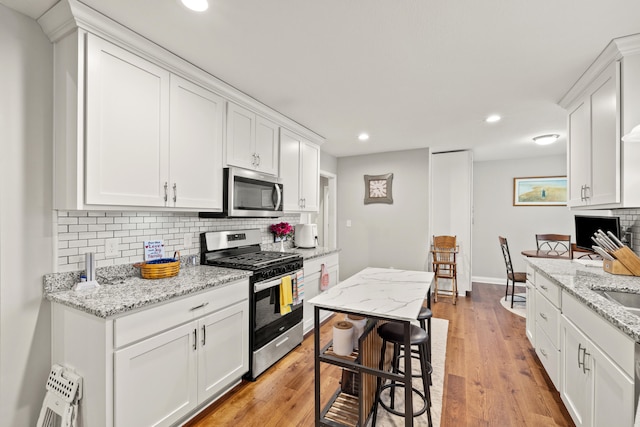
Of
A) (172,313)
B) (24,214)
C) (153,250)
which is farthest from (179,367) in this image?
(24,214)

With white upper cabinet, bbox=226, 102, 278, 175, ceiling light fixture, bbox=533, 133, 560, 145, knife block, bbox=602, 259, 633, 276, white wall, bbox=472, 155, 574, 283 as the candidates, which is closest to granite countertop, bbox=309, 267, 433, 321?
knife block, bbox=602, 259, 633, 276

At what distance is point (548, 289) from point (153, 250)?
3155 millimetres

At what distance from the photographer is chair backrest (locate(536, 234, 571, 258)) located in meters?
4.62

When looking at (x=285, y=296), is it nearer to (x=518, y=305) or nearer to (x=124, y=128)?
(x=124, y=128)

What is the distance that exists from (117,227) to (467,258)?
16.2 ft

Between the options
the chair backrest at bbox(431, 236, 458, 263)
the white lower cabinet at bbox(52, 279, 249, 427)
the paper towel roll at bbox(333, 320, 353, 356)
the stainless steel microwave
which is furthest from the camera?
the chair backrest at bbox(431, 236, 458, 263)

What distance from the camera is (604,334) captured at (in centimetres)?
144

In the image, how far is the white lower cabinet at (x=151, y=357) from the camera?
1.47m

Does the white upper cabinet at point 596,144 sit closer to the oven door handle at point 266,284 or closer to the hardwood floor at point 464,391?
the hardwood floor at point 464,391

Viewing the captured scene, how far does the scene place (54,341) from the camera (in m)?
1.71

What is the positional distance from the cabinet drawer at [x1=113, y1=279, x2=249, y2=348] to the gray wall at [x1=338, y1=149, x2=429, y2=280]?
10.7 ft

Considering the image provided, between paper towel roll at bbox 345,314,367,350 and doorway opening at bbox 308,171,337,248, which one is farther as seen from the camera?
doorway opening at bbox 308,171,337,248

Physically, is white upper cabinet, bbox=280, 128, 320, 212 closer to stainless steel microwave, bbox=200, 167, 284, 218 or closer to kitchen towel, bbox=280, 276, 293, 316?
stainless steel microwave, bbox=200, 167, 284, 218

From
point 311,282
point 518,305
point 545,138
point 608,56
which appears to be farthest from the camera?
point 518,305
